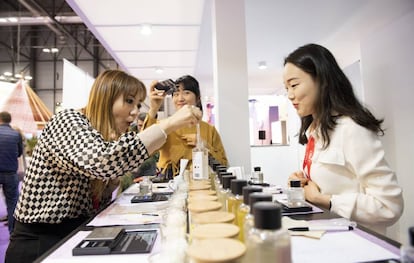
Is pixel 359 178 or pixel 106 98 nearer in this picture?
pixel 359 178

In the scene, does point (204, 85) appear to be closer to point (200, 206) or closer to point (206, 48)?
point (206, 48)

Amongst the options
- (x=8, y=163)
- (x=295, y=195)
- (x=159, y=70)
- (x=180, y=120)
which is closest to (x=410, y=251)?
(x=295, y=195)

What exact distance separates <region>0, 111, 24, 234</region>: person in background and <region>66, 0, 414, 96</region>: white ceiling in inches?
65.0

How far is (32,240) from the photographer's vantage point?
104 centimetres

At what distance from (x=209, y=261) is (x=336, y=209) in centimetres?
79

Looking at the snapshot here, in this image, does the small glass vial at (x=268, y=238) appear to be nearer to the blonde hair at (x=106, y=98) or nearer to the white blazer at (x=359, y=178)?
the white blazer at (x=359, y=178)

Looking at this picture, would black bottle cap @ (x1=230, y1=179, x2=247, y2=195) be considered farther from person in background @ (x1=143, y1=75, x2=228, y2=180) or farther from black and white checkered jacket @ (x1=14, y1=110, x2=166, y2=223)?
person in background @ (x1=143, y1=75, x2=228, y2=180)

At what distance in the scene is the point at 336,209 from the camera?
103 centimetres

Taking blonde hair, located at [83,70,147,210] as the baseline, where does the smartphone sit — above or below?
above

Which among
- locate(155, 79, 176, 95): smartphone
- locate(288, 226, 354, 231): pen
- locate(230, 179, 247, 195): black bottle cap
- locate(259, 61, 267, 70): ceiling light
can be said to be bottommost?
locate(288, 226, 354, 231): pen

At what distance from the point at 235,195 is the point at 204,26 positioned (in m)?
2.62

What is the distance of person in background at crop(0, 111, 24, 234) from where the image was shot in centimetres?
352

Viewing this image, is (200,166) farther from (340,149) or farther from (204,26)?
(204,26)

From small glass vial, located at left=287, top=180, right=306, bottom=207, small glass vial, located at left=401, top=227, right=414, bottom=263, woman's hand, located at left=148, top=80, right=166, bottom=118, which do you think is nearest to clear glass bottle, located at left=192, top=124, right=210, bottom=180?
small glass vial, located at left=287, top=180, right=306, bottom=207
